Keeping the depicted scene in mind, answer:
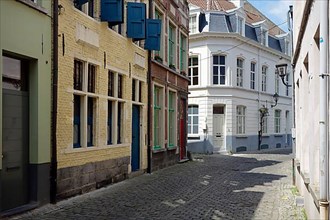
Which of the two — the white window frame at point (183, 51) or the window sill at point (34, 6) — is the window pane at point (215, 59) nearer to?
the white window frame at point (183, 51)

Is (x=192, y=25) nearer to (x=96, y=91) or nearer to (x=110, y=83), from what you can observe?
(x=110, y=83)

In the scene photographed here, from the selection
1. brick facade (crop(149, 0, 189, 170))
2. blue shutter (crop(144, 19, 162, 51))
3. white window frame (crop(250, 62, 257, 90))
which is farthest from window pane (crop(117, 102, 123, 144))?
white window frame (crop(250, 62, 257, 90))

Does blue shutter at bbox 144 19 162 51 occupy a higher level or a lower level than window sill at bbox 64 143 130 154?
higher

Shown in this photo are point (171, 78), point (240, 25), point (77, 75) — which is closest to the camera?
point (77, 75)

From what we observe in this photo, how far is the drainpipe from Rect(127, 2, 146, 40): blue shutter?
9181 mm

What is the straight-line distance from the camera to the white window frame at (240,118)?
3103 cm

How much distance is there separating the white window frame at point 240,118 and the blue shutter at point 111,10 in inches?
784

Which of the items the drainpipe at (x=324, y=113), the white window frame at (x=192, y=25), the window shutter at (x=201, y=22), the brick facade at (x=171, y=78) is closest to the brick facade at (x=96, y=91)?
the brick facade at (x=171, y=78)

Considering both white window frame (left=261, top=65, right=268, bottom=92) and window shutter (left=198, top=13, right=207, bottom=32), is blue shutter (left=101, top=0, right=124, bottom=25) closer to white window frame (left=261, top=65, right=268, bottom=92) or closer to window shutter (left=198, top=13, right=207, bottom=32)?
window shutter (left=198, top=13, right=207, bottom=32)

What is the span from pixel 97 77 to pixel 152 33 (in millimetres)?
4374

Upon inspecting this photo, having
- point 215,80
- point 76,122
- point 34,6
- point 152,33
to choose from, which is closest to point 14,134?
point 34,6

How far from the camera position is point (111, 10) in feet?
40.0

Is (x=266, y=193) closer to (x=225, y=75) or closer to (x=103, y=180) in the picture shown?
(x=103, y=180)

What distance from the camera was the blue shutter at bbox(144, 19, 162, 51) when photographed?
51.2 feet
